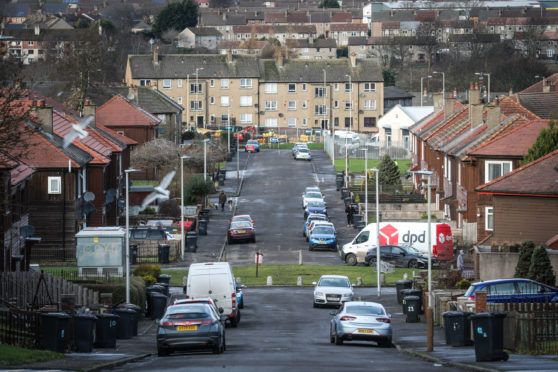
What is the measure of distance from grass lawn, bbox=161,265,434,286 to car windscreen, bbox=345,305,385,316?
18.3m

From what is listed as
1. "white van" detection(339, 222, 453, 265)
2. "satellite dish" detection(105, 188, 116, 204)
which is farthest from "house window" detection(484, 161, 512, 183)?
"satellite dish" detection(105, 188, 116, 204)

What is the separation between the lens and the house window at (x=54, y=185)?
5806 centimetres

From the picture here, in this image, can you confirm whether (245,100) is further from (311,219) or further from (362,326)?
(362,326)

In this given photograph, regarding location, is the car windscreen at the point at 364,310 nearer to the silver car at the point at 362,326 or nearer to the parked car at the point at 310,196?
the silver car at the point at 362,326

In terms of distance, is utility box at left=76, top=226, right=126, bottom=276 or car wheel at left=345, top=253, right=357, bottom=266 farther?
car wheel at left=345, top=253, right=357, bottom=266

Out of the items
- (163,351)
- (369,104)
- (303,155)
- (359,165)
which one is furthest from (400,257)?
(369,104)

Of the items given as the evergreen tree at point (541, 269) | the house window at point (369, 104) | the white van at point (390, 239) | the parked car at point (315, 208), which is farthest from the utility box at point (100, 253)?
the house window at point (369, 104)

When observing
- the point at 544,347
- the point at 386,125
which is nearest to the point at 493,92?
the point at 386,125

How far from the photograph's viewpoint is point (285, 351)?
96.1ft

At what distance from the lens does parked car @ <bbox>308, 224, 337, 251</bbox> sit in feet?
202

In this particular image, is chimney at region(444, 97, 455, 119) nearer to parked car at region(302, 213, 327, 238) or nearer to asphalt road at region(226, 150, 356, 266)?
asphalt road at region(226, 150, 356, 266)

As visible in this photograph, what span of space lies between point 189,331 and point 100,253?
2191 centimetres

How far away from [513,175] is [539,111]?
2386 centimetres

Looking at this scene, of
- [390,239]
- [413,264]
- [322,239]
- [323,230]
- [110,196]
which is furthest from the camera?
[110,196]
